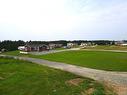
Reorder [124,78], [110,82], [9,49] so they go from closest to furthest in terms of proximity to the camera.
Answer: [110,82] → [124,78] → [9,49]

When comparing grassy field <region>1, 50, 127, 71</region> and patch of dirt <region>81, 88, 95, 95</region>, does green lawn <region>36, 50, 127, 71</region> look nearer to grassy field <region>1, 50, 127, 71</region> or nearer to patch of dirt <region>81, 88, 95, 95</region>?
grassy field <region>1, 50, 127, 71</region>

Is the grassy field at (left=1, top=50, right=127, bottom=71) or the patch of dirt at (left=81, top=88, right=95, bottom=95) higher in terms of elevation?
Answer: the patch of dirt at (left=81, top=88, right=95, bottom=95)

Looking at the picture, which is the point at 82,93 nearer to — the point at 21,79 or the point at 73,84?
the point at 73,84

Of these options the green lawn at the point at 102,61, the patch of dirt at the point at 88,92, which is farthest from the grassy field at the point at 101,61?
the patch of dirt at the point at 88,92

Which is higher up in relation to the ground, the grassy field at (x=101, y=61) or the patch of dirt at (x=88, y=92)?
the patch of dirt at (x=88, y=92)

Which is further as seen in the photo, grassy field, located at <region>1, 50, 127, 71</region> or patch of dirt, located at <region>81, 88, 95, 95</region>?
grassy field, located at <region>1, 50, 127, 71</region>

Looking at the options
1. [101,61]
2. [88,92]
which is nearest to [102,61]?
[101,61]

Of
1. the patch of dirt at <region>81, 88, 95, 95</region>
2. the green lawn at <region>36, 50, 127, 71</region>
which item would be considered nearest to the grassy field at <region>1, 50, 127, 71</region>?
the green lawn at <region>36, 50, 127, 71</region>

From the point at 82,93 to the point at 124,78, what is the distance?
9.24 m

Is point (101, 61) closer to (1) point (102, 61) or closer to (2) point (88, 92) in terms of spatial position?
(1) point (102, 61)

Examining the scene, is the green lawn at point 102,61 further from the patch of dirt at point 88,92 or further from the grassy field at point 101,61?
the patch of dirt at point 88,92

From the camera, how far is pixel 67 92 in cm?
1678

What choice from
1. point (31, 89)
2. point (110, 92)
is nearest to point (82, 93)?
point (110, 92)

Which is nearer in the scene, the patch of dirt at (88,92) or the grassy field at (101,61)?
the patch of dirt at (88,92)
